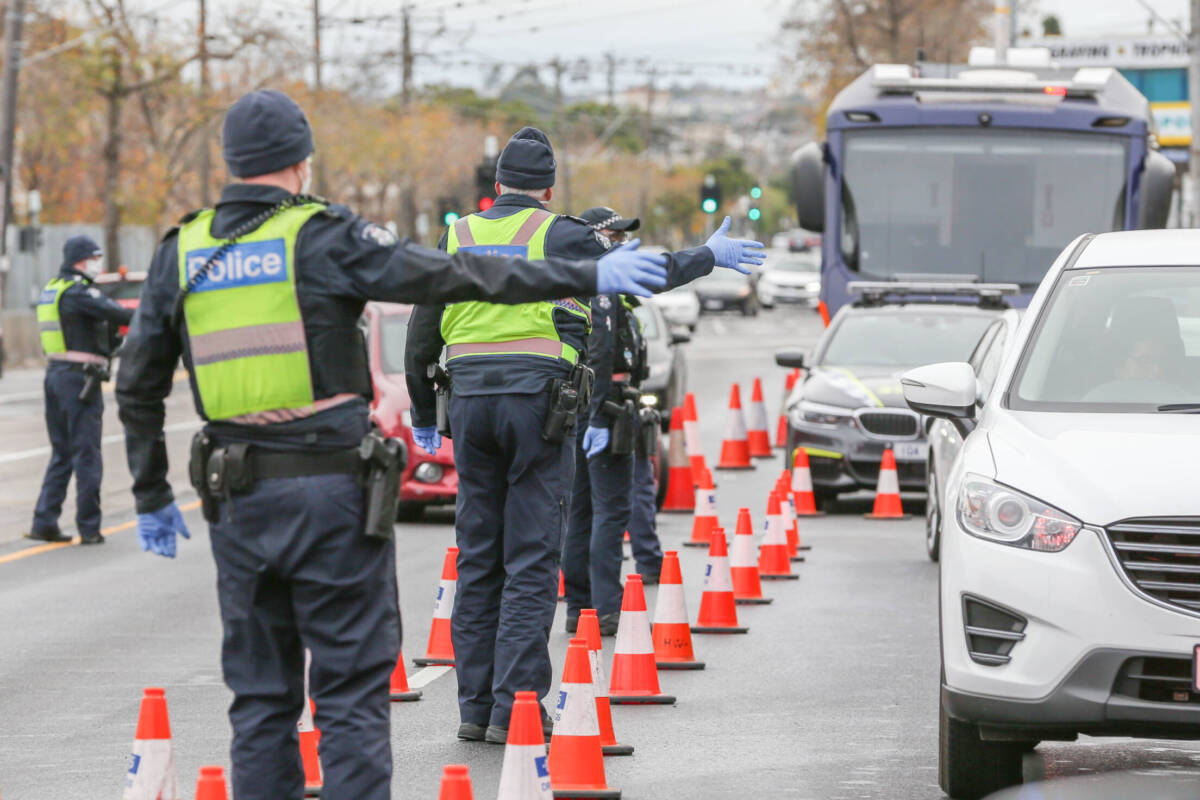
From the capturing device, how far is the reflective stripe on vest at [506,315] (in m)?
7.18

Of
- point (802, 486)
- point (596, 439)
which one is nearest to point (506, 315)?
point (596, 439)

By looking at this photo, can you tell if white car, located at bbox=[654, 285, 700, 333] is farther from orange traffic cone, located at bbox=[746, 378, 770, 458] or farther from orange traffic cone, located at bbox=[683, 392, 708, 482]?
orange traffic cone, located at bbox=[683, 392, 708, 482]

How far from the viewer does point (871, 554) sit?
1318cm

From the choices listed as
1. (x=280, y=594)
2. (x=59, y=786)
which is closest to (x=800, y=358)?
(x=59, y=786)

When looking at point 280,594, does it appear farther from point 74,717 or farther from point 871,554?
point 871,554

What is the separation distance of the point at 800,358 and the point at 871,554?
2940 millimetres

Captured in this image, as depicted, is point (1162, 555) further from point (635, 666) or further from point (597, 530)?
point (597, 530)

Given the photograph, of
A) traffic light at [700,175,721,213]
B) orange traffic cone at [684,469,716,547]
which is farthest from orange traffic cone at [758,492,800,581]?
traffic light at [700,175,721,213]

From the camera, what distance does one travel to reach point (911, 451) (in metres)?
15.2

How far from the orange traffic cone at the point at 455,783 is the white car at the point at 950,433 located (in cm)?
544

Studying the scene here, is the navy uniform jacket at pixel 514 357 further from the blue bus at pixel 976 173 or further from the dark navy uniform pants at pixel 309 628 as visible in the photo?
the blue bus at pixel 976 173

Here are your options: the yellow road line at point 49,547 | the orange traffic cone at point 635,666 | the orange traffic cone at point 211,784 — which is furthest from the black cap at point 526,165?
the yellow road line at point 49,547

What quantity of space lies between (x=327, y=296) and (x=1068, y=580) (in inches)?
87.7

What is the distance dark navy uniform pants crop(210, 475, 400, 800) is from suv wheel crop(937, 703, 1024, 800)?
1.98m
